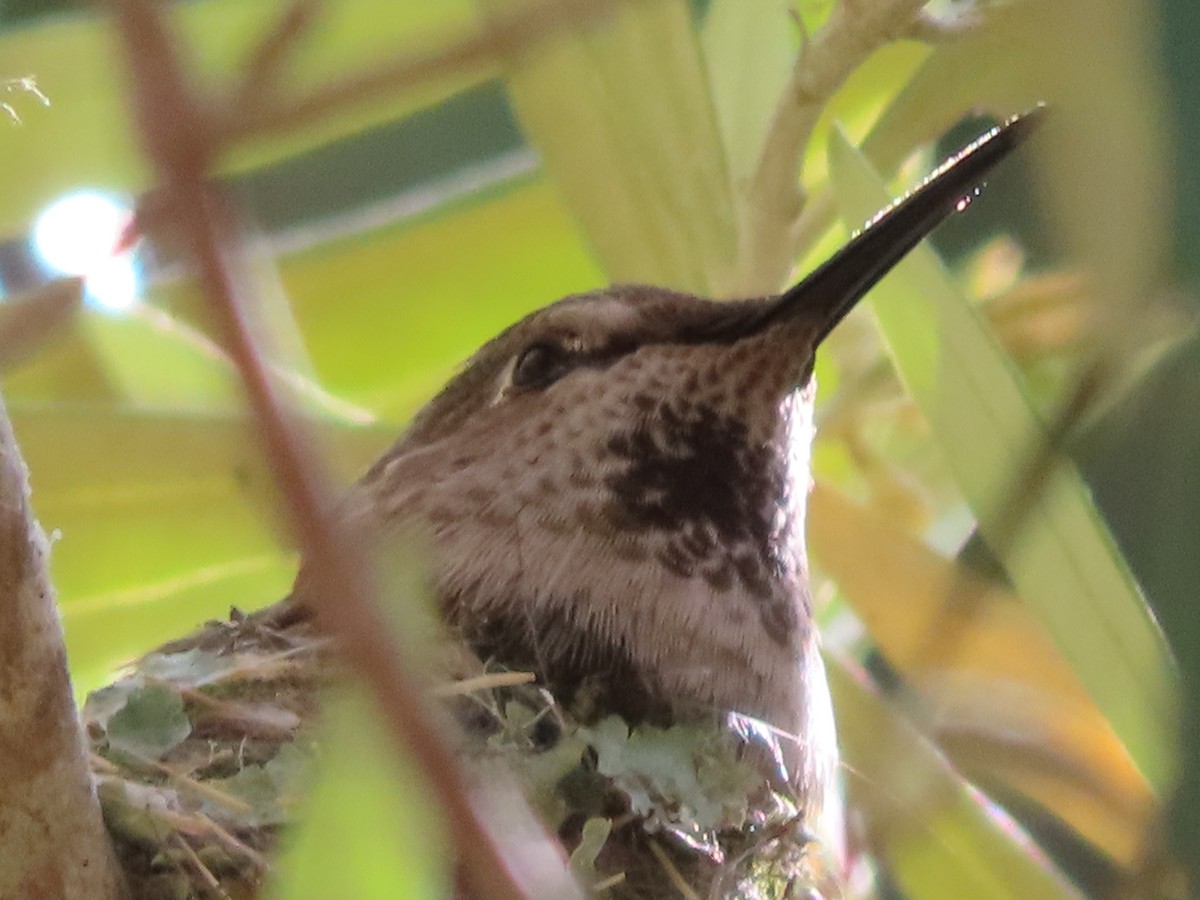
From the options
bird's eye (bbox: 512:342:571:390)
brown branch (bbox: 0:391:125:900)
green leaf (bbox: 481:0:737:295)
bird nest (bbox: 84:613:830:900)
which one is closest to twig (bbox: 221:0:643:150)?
brown branch (bbox: 0:391:125:900)

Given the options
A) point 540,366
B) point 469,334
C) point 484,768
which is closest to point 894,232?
point 540,366

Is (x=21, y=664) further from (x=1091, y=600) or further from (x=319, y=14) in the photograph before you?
(x=1091, y=600)

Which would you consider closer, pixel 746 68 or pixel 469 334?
pixel 746 68

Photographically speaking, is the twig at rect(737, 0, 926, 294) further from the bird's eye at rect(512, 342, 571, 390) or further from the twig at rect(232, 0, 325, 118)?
the twig at rect(232, 0, 325, 118)

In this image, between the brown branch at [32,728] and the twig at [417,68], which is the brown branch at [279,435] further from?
the brown branch at [32,728]

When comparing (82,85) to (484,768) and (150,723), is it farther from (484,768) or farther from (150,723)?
(484,768)

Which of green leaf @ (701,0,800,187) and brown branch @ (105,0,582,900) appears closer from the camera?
brown branch @ (105,0,582,900)

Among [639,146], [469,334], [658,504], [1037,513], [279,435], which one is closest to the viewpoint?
[279,435]

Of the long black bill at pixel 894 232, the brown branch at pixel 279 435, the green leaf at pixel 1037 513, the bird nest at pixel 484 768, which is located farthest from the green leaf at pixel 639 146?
the brown branch at pixel 279 435
